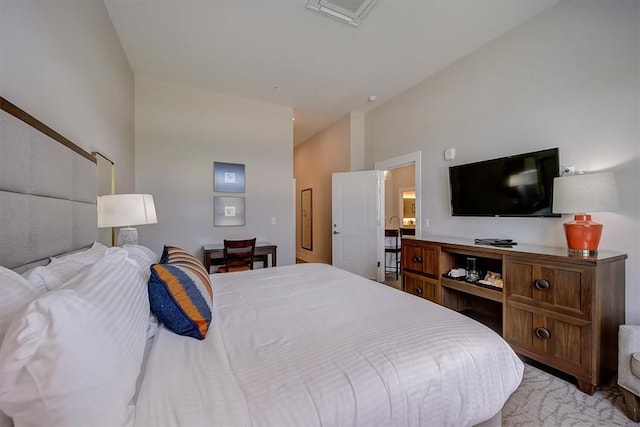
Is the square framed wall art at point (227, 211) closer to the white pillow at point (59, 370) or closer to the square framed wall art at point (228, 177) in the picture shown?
the square framed wall art at point (228, 177)

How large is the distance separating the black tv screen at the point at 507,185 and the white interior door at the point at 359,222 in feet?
4.41

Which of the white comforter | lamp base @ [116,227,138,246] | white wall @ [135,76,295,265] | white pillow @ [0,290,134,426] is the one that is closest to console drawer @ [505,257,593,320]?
the white comforter

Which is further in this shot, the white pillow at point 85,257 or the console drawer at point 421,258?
the console drawer at point 421,258

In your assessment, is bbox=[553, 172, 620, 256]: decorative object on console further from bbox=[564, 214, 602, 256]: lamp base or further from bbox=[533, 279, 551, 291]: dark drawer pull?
bbox=[533, 279, 551, 291]: dark drawer pull

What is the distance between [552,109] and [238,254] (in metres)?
3.57

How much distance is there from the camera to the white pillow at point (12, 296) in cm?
59

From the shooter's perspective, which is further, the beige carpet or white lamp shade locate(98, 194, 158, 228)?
white lamp shade locate(98, 194, 158, 228)

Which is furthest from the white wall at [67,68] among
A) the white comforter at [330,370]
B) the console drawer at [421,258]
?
the console drawer at [421,258]

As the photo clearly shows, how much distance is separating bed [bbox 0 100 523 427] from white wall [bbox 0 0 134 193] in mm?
393

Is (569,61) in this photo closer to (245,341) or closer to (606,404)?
(606,404)

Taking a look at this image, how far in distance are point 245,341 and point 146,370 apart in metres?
0.34

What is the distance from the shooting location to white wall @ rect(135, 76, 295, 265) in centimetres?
355

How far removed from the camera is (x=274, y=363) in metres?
0.90

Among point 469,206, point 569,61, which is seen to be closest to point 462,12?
point 569,61
